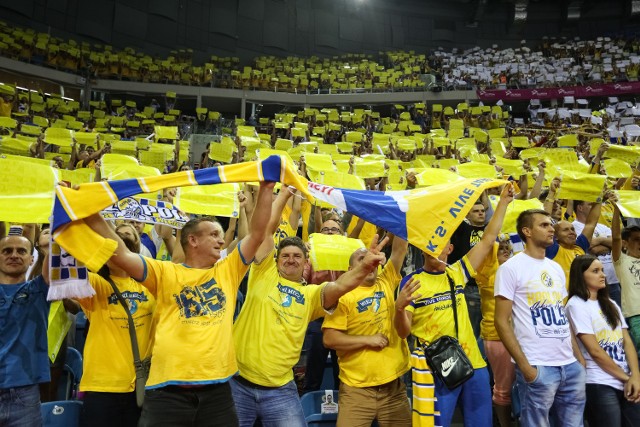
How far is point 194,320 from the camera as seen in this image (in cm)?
244

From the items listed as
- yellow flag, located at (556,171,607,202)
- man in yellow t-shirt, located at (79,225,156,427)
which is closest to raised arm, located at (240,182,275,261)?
man in yellow t-shirt, located at (79,225,156,427)

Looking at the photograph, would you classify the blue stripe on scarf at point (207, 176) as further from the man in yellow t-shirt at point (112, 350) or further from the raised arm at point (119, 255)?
the man in yellow t-shirt at point (112, 350)

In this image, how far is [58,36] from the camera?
2173cm

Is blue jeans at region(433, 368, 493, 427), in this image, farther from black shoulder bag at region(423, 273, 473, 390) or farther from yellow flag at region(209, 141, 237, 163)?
yellow flag at region(209, 141, 237, 163)

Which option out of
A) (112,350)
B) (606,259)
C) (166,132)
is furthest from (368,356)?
(166,132)

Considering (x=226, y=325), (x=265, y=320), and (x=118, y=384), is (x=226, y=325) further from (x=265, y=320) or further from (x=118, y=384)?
(x=118, y=384)

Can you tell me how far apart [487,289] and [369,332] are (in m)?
1.20

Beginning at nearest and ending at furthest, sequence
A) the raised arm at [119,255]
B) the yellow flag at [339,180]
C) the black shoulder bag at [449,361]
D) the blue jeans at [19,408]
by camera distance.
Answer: the raised arm at [119,255] → the blue jeans at [19,408] → the black shoulder bag at [449,361] → the yellow flag at [339,180]

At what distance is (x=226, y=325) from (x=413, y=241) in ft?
3.56

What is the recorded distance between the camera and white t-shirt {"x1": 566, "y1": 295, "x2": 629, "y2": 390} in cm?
Answer: 315

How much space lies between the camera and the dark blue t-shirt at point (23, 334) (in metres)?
2.51

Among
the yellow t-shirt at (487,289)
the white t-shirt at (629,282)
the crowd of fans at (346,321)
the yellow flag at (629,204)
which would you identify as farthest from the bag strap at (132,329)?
the yellow flag at (629,204)

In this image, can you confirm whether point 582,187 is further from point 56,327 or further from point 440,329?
point 56,327

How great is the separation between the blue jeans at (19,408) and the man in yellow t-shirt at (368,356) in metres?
1.57
